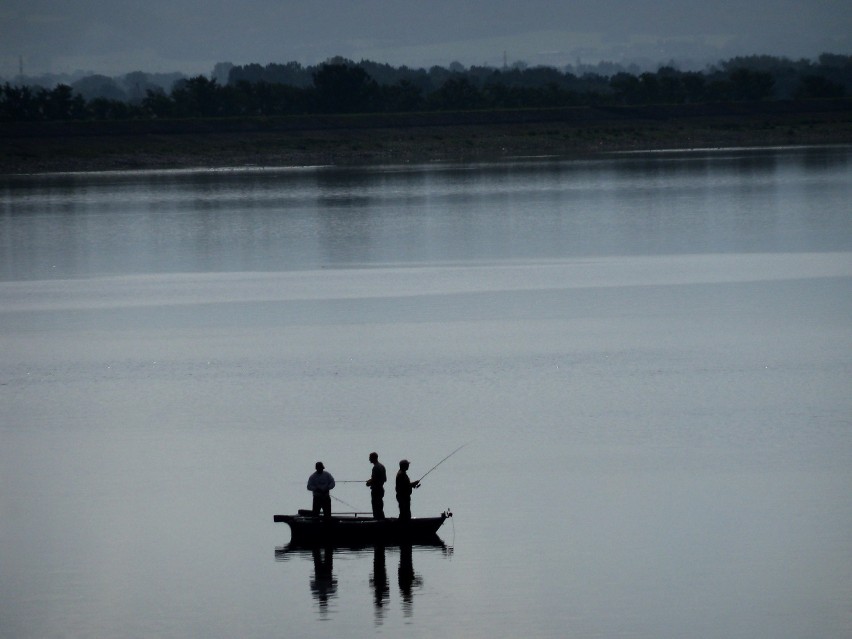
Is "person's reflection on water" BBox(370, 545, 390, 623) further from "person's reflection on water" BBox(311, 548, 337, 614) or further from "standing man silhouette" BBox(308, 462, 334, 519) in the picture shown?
"standing man silhouette" BBox(308, 462, 334, 519)

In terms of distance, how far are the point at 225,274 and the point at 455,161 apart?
78.1m

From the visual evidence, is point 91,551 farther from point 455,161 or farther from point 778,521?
point 455,161

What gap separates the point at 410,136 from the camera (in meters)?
138

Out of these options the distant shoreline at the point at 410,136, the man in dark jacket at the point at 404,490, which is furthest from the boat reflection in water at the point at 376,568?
the distant shoreline at the point at 410,136

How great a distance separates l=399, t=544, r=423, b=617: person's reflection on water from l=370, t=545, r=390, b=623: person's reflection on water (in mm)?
181

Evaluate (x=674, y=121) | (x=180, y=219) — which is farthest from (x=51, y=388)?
(x=674, y=121)

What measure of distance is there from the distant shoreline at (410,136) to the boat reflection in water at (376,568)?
106 metres

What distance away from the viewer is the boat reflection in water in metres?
17.8

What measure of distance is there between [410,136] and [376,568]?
12078 cm

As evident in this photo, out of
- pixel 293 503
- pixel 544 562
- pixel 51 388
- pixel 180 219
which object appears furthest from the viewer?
pixel 180 219

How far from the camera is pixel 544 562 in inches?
738

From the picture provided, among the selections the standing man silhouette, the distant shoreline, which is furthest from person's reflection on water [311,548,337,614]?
the distant shoreline

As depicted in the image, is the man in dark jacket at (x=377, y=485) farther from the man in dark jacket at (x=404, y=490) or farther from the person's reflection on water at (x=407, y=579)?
the person's reflection on water at (x=407, y=579)

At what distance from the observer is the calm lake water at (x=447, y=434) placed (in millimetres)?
17766
